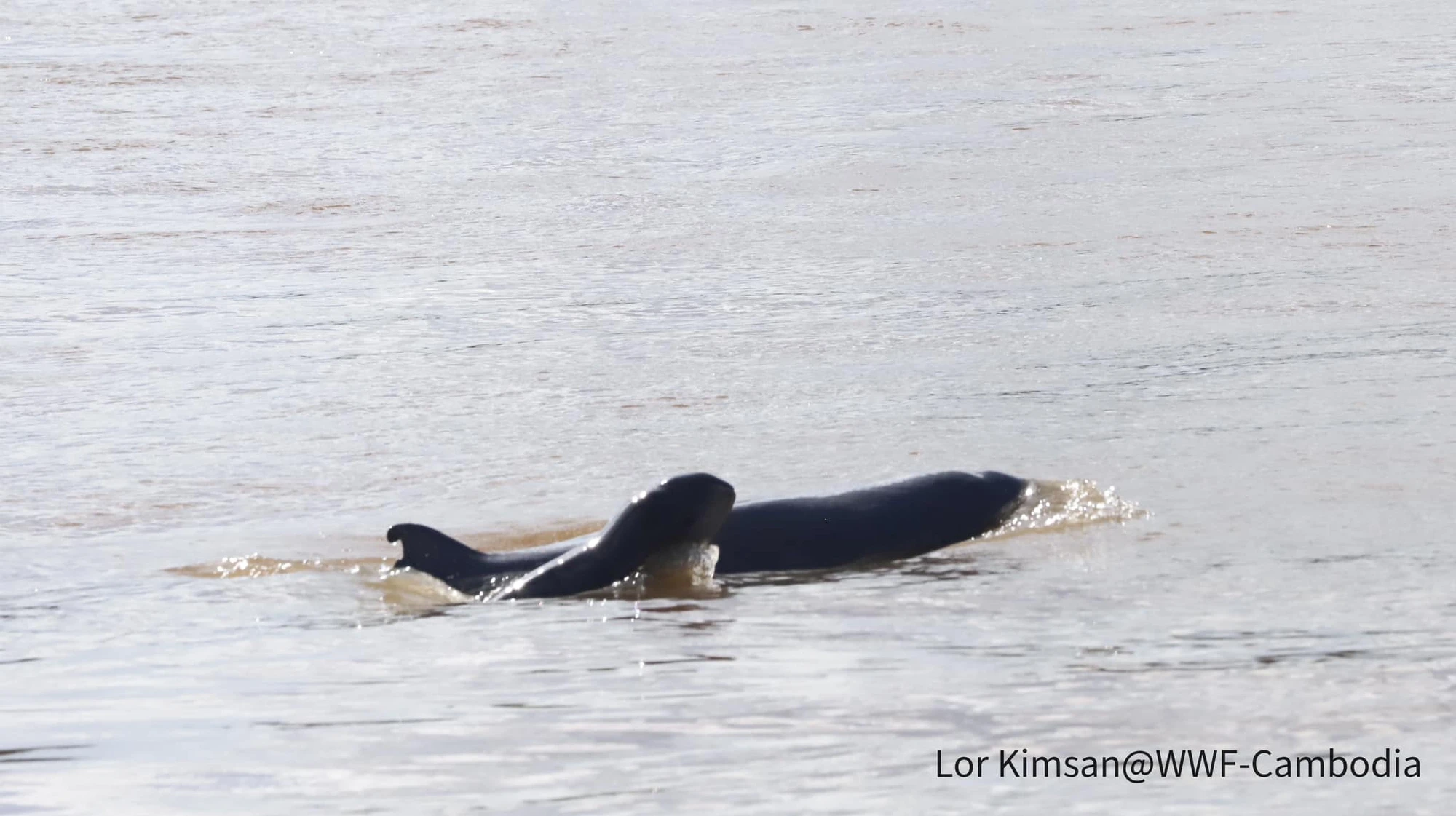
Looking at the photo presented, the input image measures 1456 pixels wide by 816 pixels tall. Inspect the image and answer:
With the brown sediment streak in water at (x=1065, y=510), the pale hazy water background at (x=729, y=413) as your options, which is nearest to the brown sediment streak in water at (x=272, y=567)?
the pale hazy water background at (x=729, y=413)

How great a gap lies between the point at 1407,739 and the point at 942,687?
2.97 ft

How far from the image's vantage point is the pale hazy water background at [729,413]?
4277mm

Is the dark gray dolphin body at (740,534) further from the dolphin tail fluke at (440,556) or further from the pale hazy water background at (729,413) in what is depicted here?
the pale hazy water background at (729,413)

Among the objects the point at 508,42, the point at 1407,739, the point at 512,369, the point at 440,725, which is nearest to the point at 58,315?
the point at 512,369

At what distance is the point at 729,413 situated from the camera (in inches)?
320

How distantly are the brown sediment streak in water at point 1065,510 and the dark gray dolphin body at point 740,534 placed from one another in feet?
0.17

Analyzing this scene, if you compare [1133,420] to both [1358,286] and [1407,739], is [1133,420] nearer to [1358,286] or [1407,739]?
[1358,286]

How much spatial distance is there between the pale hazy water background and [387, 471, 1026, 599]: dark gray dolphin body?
0.11 metres

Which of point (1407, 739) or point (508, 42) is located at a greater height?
point (508, 42)

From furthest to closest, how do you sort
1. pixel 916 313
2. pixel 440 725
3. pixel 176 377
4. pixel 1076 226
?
pixel 1076 226, pixel 916 313, pixel 176 377, pixel 440 725

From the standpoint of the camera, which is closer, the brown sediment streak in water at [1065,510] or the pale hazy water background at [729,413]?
the pale hazy water background at [729,413]

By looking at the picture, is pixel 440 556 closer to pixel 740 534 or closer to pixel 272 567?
pixel 272 567

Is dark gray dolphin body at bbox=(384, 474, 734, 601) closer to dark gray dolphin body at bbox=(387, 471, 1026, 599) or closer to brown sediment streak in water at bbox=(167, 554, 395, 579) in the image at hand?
dark gray dolphin body at bbox=(387, 471, 1026, 599)

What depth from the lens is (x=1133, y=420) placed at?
25.5ft
